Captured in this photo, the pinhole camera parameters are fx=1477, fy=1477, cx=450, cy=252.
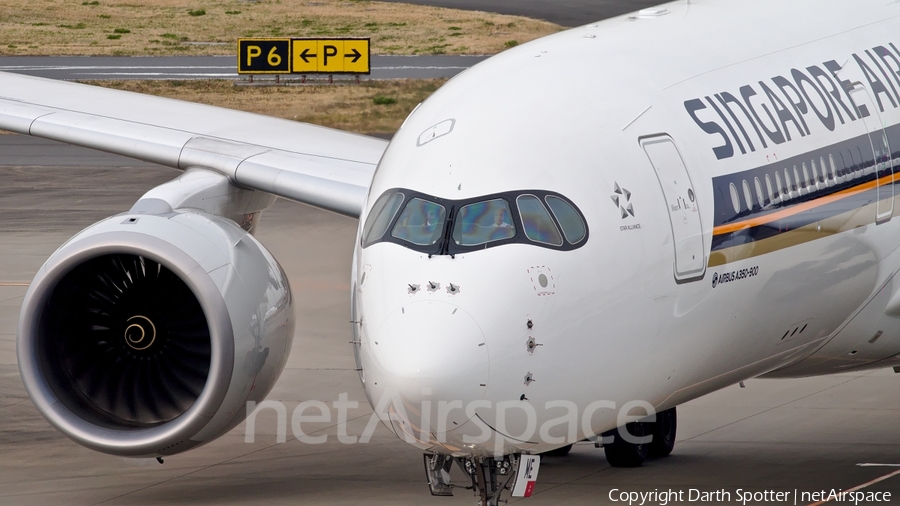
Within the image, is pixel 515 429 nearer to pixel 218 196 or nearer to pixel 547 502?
pixel 547 502

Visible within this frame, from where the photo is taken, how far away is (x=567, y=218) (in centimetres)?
831

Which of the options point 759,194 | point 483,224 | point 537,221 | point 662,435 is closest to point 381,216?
point 483,224

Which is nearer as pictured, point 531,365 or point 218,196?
point 531,365

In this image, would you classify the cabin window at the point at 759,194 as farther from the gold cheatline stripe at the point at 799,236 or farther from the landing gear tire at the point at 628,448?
the landing gear tire at the point at 628,448

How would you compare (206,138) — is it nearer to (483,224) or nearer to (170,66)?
(483,224)

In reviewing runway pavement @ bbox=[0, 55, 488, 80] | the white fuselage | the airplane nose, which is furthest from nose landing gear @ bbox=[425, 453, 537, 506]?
runway pavement @ bbox=[0, 55, 488, 80]

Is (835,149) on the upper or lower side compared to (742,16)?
lower

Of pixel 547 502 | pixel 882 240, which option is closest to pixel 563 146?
pixel 882 240

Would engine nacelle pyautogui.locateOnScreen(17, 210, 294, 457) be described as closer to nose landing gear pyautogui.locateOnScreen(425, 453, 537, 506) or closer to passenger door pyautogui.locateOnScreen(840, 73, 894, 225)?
nose landing gear pyautogui.locateOnScreen(425, 453, 537, 506)

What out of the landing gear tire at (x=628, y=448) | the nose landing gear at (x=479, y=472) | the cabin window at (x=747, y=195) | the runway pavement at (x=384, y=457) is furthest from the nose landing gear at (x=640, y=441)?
the nose landing gear at (x=479, y=472)

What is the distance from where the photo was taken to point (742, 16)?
11656 mm

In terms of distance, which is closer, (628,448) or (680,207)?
(680,207)

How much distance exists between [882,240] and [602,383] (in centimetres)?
353

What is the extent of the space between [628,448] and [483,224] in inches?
213
